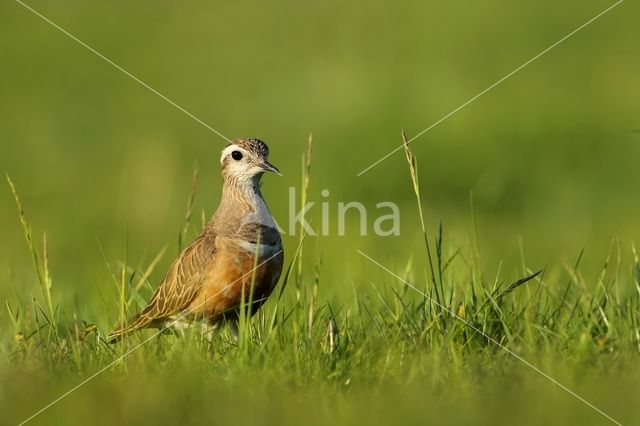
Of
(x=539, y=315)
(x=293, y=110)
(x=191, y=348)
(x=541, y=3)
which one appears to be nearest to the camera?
(x=191, y=348)

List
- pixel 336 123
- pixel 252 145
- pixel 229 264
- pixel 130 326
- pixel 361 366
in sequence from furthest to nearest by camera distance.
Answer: pixel 336 123 → pixel 252 145 → pixel 130 326 → pixel 229 264 → pixel 361 366

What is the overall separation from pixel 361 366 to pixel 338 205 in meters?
5.70

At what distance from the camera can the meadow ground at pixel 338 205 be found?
5.21 metres

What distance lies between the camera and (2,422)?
4.98 metres

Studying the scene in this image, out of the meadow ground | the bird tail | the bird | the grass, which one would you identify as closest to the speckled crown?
the bird

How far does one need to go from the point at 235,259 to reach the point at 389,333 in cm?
99

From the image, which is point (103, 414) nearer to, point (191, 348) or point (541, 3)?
point (191, 348)

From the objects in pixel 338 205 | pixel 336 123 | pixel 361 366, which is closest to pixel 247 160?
pixel 361 366

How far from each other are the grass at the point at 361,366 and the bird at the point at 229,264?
0.44 feet

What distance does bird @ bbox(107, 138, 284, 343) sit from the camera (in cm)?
638

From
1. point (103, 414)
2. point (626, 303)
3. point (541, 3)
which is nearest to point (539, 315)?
point (626, 303)

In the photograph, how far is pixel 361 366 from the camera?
5.51 m

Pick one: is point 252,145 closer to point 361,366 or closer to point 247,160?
point 247,160

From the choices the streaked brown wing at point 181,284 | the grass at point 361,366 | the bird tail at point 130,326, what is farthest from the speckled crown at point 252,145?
the bird tail at point 130,326
